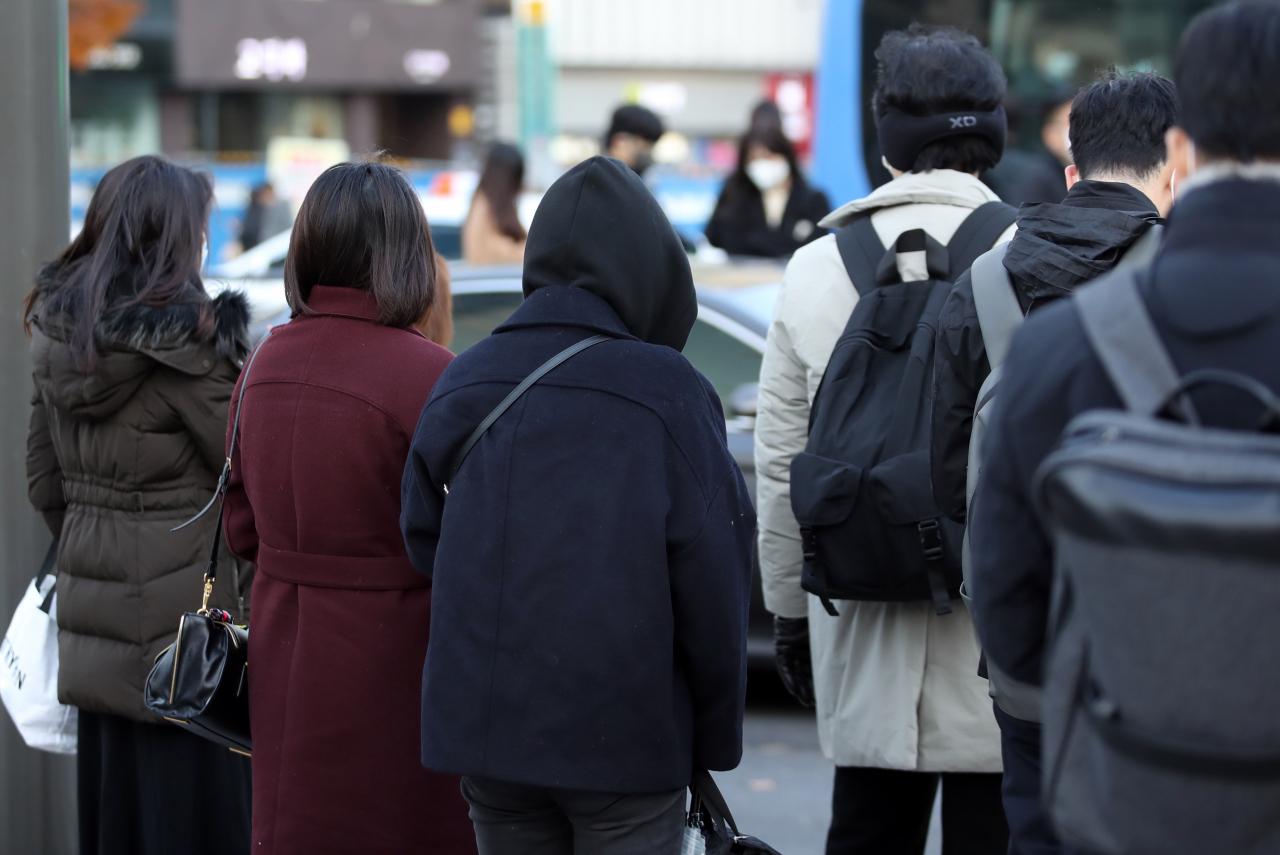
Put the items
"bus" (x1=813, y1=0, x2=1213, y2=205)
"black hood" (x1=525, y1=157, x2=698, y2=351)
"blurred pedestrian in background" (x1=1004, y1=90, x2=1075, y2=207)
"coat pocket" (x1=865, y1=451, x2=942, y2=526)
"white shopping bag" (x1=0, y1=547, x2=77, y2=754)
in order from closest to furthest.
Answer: "black hood" (x1=525, y1=157, x2=698, y2=351) < "coat pocket" (x1=865, y1=451, x2=942, y2=526) < "white shopping bag" (x1=0, y1=547, x2=77, y2=754) < "blurred pedestrian in background" (x1=1004, y1=90, x2=1075, y2=207) < "bus" (x1=813, y1=0, x2=1213, y2=205)

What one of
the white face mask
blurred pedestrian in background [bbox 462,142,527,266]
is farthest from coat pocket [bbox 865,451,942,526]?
the white face mask

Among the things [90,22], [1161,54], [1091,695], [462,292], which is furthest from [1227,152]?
[90,22]

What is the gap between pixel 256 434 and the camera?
105 inches

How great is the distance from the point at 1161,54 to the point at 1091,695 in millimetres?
9708

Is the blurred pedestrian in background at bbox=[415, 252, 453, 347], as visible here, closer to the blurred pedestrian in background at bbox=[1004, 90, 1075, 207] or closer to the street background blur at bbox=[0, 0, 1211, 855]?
the blurred pedestrian in background at bbox=[1004, 90, 1075, 207]

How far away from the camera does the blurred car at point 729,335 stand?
4.98 m

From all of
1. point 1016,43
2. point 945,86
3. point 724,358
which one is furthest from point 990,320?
point 1016,43

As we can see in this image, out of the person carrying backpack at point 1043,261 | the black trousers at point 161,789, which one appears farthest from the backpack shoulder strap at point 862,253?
the black trousers at point 161,789

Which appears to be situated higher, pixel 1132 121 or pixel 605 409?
pixel 1132 121

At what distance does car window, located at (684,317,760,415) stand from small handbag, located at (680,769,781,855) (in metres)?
2.90

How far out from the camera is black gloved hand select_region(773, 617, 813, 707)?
3.25 m

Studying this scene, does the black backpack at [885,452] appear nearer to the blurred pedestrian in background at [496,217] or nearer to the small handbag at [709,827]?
the small handbag at [709,827]

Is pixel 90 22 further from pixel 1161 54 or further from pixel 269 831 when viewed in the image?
pixel 269 831

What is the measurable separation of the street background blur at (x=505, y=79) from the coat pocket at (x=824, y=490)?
5.83 meters
